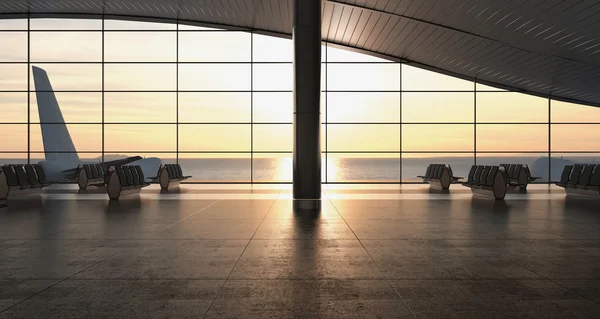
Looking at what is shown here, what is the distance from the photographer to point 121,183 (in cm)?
1362

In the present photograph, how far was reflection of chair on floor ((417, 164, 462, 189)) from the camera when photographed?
1848 centimetres

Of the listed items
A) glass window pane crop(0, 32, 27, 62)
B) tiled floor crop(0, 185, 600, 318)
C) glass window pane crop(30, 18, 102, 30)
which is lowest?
tiled floor crop(0, 185, 600, 318)

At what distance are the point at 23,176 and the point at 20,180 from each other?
0.60 ft

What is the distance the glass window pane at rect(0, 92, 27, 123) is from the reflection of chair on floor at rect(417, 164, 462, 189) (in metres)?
33.6

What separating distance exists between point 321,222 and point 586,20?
10.7 meters

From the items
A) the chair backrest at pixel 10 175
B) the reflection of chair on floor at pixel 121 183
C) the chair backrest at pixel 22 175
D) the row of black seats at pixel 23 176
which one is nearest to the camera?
the chair backrest at pixel 10 175

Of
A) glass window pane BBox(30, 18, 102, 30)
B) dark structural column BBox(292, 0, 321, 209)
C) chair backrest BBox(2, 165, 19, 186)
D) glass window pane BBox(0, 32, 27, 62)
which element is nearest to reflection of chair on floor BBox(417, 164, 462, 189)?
dark structural column BBox(292, 0, 321, 209)

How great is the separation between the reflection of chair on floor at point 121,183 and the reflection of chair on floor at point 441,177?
37.5 ft

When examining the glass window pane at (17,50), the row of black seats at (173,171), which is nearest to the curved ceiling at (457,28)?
the row of black seats at (173,171)

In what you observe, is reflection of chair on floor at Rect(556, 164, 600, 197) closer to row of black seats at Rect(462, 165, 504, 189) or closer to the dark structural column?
row of black seats at Rect(462, 165, 504, 189)

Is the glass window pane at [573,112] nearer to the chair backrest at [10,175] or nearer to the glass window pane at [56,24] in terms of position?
the glass window pane at [56,24]

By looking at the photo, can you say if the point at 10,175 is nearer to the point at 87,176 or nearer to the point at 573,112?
the point at 87,176

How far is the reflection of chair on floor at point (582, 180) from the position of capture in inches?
535

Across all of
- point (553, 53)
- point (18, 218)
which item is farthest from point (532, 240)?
point (553, 53)
